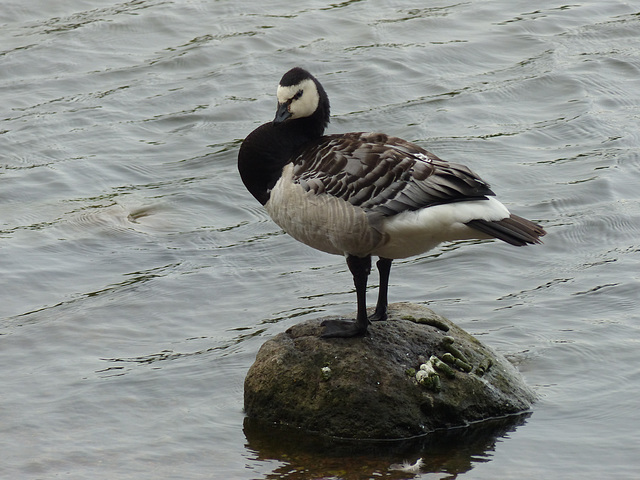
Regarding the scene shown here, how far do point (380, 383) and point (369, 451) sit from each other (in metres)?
0.46

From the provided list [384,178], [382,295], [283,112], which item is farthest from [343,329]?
[283,112]

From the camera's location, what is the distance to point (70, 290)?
31.8 ft

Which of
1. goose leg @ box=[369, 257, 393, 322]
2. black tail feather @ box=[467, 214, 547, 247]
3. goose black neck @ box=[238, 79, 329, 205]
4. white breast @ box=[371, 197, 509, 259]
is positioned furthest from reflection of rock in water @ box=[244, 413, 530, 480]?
goose black neck @ box=[238, 79, 329, 205]

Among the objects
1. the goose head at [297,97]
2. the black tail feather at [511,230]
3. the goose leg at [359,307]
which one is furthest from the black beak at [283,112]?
the black tail feather at [511,230]

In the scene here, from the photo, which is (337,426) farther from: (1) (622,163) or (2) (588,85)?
(2) (588,85)

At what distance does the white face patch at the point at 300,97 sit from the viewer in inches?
293

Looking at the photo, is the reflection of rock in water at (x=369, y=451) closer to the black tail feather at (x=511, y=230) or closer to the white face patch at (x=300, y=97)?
the black tail feather at (x=511, y=230)

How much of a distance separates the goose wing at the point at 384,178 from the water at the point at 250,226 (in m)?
1.68

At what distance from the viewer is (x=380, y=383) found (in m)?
6.89

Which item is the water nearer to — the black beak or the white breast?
the white breast

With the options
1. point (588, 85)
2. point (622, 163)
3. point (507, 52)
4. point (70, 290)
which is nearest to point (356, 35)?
point (507, 52)

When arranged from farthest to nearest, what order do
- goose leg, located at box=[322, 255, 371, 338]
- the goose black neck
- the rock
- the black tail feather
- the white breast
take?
the goose black neck < goose leg, located at box=[322, 255, 371, 338] < the rock < the white breast < the black tail feather

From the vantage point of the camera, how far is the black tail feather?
21.2 ft

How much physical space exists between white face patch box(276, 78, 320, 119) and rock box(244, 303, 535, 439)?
62.4 inches
